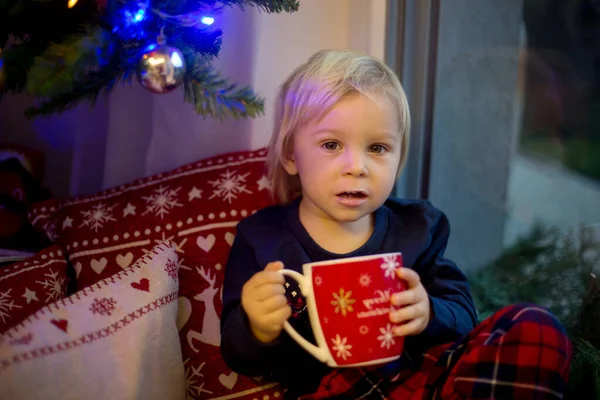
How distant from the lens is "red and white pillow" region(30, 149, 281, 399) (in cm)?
91

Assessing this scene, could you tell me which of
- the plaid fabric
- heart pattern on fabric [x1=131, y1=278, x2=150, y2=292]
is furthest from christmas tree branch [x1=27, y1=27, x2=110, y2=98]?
the plaid fabric

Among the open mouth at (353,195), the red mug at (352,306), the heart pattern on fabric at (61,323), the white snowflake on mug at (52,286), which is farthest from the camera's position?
the white snowflake on mug at (52,286)

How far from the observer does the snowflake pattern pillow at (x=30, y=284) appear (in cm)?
88

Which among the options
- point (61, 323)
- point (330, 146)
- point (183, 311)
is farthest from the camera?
point (183, 311)

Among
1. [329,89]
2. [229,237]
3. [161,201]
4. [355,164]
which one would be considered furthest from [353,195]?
[161,201]

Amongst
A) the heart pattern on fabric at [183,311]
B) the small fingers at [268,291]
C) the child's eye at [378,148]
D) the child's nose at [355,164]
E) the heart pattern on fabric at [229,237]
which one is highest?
the child's eye at [378,148]

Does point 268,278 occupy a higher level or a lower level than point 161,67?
lower

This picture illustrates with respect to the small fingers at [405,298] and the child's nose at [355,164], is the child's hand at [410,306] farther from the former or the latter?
the child's nose at [355,164]

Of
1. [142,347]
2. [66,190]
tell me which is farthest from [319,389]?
[66,190]

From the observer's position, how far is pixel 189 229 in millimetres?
1005

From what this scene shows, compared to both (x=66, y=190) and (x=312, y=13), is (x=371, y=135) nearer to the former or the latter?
(x=312, y=13)

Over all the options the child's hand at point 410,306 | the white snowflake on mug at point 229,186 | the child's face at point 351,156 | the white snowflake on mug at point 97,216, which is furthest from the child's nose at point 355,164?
the white snowflake on mug at point 97,216

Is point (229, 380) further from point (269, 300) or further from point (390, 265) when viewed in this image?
point (390, 265)

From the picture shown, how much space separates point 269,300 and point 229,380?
0.92 ft
